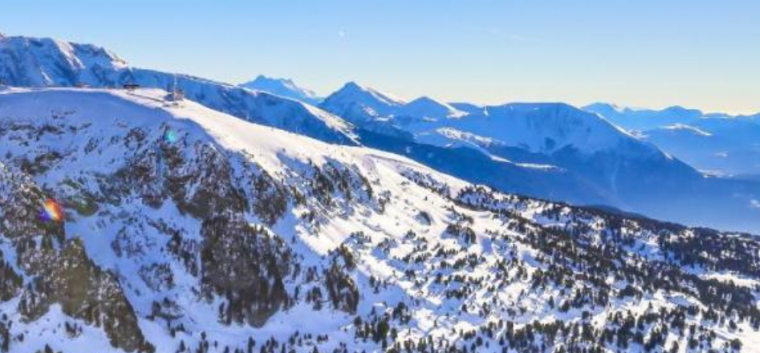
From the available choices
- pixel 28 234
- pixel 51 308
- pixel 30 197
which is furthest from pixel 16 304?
pixel 30 197

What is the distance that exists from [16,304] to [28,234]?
A: 2058cm

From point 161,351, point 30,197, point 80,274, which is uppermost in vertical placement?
point 30,197

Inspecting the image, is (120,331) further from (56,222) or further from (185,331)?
(56,222)

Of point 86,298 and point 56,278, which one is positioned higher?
point 56,278

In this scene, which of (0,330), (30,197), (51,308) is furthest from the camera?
(30,197)

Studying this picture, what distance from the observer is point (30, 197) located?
646 ft

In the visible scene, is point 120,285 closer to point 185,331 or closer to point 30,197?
point 185,331

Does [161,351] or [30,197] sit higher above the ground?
[30,197]

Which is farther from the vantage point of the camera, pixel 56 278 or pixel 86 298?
pixel 86 298

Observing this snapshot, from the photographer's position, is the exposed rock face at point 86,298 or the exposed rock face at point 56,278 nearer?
the exposed rock face at point 56,278

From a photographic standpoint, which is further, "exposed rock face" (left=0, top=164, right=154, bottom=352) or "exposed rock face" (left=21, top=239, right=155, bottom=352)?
"exposed rock face" (left=21, top=239, right=155, bottom=352)

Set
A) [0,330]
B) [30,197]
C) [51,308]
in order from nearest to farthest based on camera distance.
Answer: [0,330], [51,308], [30,197]

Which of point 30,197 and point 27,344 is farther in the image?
point 30,197

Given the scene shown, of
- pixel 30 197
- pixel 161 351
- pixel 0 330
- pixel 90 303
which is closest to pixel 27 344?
pixel 0 330
